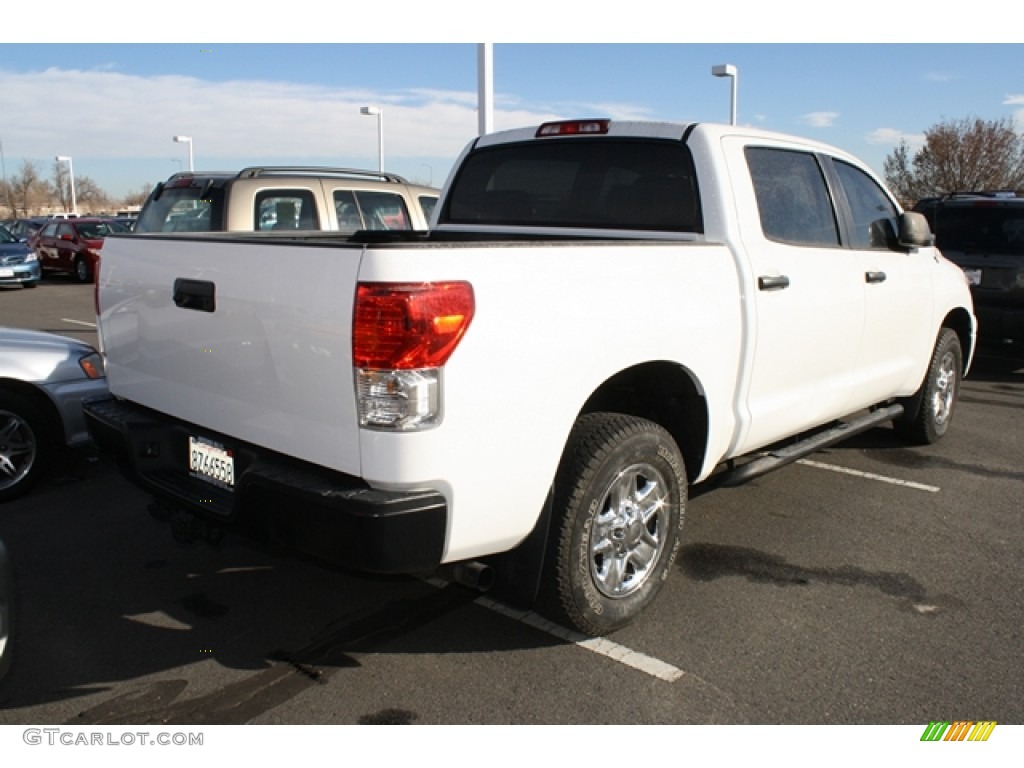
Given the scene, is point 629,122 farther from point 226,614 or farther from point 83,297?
point 83,297

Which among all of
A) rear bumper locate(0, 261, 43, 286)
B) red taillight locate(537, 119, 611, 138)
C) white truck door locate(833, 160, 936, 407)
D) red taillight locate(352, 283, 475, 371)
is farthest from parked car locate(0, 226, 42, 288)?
red taillight locate(352, 283, 475, 371)

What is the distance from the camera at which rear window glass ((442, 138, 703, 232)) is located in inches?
163

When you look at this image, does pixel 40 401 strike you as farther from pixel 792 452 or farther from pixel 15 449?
pixel 792 452

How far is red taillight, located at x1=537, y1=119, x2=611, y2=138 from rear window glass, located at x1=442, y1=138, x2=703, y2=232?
0.05m

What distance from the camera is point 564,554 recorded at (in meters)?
3.18

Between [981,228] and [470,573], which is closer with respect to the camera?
[470,573]

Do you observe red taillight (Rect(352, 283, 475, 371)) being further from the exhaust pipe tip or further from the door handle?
the door handle

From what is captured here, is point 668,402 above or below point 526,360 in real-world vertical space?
below

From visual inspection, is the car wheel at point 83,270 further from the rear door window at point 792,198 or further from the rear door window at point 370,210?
the rear door window at point 792,198

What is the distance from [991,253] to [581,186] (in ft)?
21.2

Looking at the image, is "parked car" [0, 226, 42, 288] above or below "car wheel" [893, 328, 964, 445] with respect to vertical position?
above

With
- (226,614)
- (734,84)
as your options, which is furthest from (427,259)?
(734,84)

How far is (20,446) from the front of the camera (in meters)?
5.10

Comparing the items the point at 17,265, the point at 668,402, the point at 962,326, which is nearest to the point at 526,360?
the point at 668,402
